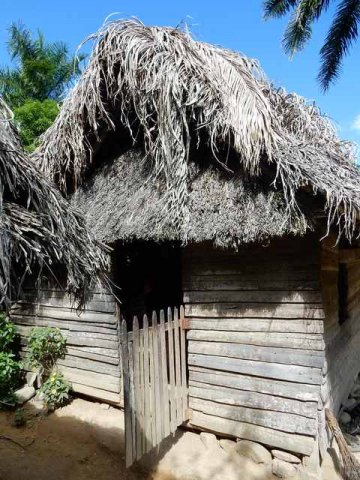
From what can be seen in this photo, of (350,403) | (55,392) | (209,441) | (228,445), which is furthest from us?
(55,392)

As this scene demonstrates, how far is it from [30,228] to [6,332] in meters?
4.30

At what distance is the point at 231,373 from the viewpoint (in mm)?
4043

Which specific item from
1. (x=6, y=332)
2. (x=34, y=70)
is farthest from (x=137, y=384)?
(x=34, y=70)

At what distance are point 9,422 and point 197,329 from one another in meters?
3.12

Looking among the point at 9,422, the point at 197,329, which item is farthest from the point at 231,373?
the point at 9,422

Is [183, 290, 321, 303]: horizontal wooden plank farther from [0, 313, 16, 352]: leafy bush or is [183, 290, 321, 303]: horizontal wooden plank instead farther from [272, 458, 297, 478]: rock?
[0, 313, 16, 352]: leafy bush

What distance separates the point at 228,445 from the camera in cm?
405

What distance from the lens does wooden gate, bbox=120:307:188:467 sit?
325 centimetres

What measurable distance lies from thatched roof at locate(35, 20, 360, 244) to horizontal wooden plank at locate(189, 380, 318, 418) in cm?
173

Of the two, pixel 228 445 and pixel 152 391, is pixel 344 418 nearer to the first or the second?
pixel 228 445

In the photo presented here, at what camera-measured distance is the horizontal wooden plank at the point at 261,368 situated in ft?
11.7

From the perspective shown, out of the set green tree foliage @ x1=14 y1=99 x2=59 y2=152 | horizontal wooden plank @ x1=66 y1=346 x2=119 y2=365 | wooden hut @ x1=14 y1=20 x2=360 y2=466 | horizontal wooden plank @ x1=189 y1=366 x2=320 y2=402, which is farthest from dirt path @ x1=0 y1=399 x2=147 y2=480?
green tree foliage @ x1=14 y1=99 x2=59 y2=152

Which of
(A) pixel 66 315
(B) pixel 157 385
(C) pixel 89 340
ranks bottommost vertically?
(B) pixel 157 385

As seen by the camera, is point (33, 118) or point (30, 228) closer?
point (30, 228)
